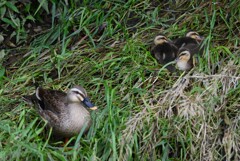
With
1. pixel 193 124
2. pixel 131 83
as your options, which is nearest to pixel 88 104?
pixel 131 83

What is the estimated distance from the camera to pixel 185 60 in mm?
7797

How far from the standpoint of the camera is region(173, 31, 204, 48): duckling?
806 cm

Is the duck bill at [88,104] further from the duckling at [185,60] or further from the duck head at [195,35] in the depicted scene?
the duck head at [195,35]

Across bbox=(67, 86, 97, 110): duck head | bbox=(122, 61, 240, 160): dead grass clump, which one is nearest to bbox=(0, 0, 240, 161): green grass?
bbox=(122, 61, 240, 160): dead grass clump

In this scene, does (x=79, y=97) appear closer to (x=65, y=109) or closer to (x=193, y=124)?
(x=65, y=109)

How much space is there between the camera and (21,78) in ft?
26.5

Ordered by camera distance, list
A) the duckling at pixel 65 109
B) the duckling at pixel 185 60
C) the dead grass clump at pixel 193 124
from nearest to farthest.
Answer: the dead grass clump at pixel 193 124, the duckling at pixel 65 109, the duckling at pixel 185 60

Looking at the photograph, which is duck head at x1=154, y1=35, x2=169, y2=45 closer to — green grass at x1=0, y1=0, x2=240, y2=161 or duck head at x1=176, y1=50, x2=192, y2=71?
green grass at x1=0, y1=0, x2=240, y2=161

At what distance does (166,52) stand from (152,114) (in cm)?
107

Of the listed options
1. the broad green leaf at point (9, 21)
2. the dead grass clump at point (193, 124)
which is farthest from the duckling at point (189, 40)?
the broad green leaf at point (9, 21)

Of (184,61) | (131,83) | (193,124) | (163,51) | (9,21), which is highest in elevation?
(9,21)

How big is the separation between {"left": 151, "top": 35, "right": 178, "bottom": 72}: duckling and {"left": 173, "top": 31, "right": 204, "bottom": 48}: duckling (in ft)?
0.23

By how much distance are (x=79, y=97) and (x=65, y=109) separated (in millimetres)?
159

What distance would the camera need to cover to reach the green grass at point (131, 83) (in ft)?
22.6
